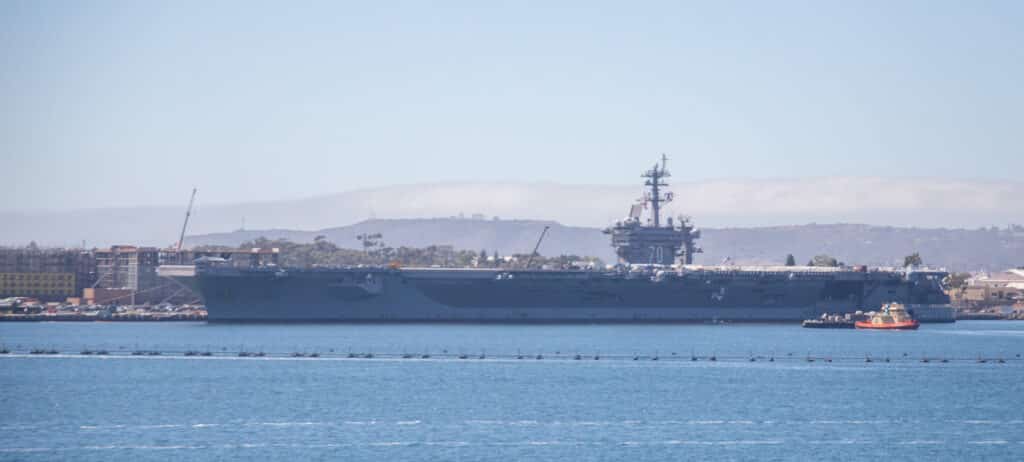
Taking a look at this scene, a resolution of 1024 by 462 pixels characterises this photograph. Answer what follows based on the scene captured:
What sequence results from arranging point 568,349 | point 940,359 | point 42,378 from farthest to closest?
1. point 568,349
2. point 940,359
3. point 42,378

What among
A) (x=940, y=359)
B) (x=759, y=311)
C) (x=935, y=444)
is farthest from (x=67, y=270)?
(x=935, y=444)

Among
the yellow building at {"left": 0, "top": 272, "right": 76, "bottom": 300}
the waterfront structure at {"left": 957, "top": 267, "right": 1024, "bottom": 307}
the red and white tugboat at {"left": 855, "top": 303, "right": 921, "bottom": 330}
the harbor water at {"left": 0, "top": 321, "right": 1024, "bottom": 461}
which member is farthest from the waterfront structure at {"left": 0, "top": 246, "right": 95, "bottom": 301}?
the waterfront structure at {"left": 957, "top": 267, "right": 1024, "bottom": 307}

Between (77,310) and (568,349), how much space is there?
36434 mm

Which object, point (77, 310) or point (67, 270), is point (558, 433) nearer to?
point (77, 310)

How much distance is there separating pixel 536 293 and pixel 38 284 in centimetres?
3867

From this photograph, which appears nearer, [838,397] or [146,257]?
[838,397]

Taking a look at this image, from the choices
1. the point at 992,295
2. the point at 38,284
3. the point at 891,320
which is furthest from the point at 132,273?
the point at 992,295

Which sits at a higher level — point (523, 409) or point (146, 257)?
point (146, 257)

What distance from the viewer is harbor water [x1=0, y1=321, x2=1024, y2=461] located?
2948cm

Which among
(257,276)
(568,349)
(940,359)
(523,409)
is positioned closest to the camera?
(523,409)

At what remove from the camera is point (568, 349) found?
174 ft

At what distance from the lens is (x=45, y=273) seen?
321 feet

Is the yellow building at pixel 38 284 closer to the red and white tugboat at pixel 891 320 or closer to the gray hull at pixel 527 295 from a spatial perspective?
the gray hull at pixel 527 295

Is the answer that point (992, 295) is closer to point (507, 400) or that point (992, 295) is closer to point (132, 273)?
point (132, 273)
